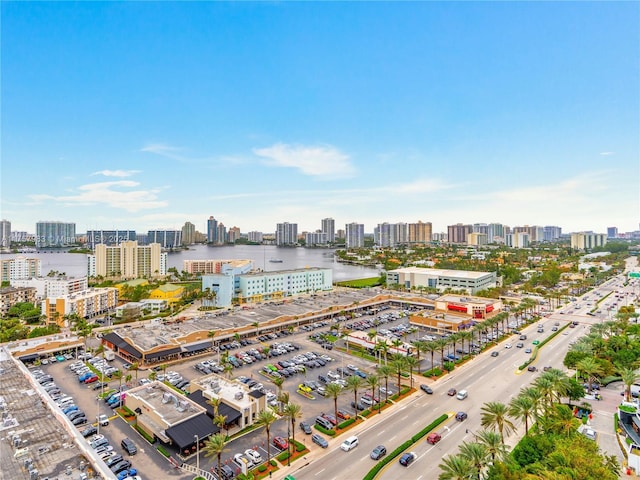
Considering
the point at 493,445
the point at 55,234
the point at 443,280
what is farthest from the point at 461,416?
the point at 55,234

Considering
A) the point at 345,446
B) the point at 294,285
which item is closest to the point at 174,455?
the point at 345,446

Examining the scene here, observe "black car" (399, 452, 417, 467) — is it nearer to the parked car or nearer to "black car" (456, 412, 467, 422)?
the parked car

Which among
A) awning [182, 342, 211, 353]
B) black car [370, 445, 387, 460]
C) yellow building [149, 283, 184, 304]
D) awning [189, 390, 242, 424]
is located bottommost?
black car [370, 445, 387, 460]

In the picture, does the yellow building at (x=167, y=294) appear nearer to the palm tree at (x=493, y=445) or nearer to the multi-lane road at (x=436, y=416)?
the multi-lane road at (x=436, y=416)

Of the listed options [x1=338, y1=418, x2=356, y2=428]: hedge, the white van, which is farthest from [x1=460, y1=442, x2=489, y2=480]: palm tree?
[x1=338, y1=418, x2=356, y2=428]: hedge

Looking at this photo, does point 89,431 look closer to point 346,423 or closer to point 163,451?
point 163,451

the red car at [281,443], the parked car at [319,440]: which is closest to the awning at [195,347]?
the red car at [281,443]
